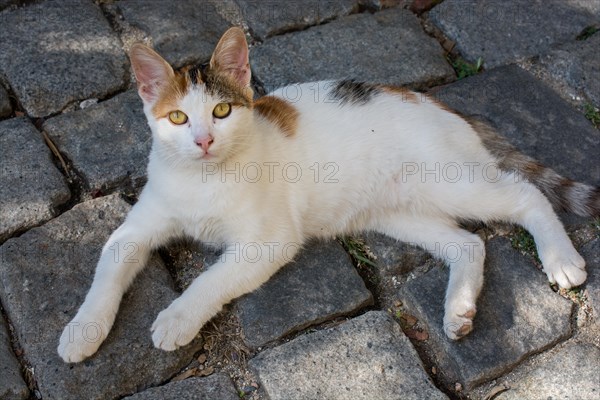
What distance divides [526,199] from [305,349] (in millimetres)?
1320

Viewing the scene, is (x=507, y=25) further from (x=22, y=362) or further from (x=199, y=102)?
(x=22, y=362)

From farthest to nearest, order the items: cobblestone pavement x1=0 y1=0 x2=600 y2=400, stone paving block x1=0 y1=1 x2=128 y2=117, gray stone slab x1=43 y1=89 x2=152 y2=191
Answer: stone paving block x1=0 y1=1 x2=128 y2=117, gray stone slab x1=43 y1=89 x2=152 y2=191, cobblestone pavement x1=0 y1=0 x2=600 y2=400

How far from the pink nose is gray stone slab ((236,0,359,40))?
5.49 feet

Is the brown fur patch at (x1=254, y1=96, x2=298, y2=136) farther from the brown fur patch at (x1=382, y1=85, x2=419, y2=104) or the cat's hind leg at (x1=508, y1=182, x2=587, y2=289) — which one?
the cat's hind leg at (x1=508, y1=182, x2=587, y2=289)

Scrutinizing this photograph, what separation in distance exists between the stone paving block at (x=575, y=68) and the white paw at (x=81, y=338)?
9.58ft

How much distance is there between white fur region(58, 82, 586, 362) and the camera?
2848 millimetres

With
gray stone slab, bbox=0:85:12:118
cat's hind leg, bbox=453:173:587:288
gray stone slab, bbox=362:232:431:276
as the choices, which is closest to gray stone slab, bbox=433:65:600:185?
cat's hind leg, bbox=453:173:587:288

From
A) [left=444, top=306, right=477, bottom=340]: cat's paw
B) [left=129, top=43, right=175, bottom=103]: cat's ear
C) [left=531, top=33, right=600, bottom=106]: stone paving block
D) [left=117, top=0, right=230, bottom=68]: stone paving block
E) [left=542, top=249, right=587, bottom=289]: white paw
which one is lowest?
[left=444, top=306, right=477, bottom=340]: cat's paw

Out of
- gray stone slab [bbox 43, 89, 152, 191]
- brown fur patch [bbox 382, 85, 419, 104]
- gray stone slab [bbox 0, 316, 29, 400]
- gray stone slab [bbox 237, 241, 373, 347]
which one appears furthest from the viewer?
gray stone slab [bbox 43, 89, 152, 191]

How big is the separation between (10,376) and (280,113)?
1654mm

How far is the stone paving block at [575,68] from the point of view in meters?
3.97

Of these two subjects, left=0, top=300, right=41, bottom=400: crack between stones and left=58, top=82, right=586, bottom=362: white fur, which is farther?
left=58, top=82, right=586, bottom=362: white fur

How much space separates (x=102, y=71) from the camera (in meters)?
3.92

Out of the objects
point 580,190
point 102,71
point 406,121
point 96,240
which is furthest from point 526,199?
point 102,71
